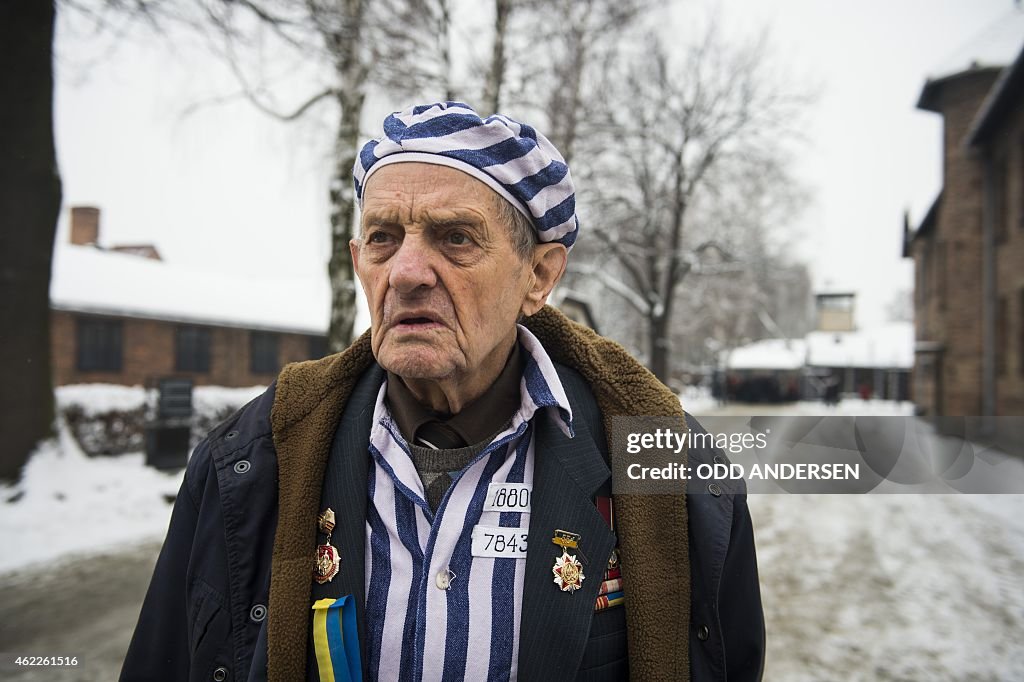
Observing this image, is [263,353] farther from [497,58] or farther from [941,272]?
[941,272]

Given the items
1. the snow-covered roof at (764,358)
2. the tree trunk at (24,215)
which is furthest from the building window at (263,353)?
the snow-covered roof at (764,358)

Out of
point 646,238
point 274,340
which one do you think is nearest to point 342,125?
point 646,238

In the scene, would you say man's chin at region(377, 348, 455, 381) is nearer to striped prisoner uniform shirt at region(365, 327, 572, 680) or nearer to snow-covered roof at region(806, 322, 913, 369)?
striped prisoner uniform shirt at region(365, 327, 572, 680)

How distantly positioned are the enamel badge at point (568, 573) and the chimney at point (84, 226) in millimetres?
27164

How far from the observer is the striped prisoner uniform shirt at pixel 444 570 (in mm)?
1343

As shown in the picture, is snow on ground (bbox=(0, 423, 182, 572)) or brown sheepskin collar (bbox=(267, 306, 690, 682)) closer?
brown sheepskin collar (bbox=(267, 306, 690, 682))

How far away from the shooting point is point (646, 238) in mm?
18141

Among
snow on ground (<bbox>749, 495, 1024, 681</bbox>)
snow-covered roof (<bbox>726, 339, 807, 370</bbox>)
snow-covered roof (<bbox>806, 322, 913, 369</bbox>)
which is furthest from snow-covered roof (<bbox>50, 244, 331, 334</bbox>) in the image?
snow-covered roof (<bbox>806, 322, 913, 369</bbox>)

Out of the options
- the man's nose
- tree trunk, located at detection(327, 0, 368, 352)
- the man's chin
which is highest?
tree trunk, located at detection(327, 0, 368, 352)

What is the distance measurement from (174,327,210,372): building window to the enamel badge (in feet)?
63.5

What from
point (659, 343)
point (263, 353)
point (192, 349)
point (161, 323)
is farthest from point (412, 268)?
point (263, 353)

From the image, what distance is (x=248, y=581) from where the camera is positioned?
145 cm

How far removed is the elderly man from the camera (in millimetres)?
1364

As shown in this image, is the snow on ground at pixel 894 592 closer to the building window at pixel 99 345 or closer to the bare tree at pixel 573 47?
the bare tree at pixel 573 47
